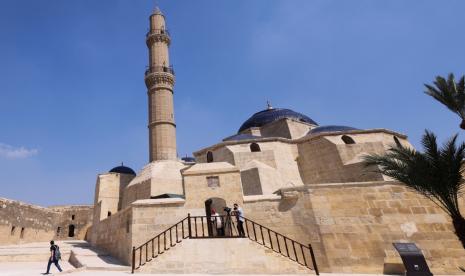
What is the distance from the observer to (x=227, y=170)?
10.3 meters

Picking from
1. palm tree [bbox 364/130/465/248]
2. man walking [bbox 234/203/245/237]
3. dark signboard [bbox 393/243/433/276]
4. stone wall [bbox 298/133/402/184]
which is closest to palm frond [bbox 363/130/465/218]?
palm tree [bbox 364/130/465/248]

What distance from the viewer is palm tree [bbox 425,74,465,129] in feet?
24.9

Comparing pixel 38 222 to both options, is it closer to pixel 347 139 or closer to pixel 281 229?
pixel 281 229

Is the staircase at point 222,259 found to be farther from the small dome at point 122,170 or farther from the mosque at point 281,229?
the small dome at point 122,170

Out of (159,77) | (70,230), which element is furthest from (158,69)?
(70,230)

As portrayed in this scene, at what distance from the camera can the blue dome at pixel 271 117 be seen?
2551 centimetres

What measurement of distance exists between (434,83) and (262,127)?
17.7 metres

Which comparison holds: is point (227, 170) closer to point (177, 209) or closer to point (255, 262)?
point (177, 209)

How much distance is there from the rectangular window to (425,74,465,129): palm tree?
7.77 m

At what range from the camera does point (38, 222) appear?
18641 mm

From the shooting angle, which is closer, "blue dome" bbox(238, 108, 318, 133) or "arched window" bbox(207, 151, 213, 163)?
"arched window" bbox(207, 151, 213, 163)

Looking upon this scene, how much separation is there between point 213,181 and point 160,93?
13.4 m

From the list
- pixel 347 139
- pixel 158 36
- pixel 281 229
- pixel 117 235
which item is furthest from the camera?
pixel 158 36

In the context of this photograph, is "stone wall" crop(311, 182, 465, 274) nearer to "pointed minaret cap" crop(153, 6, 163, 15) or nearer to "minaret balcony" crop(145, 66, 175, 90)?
"minaret balcony" crop(145, 66, 175, 90)
